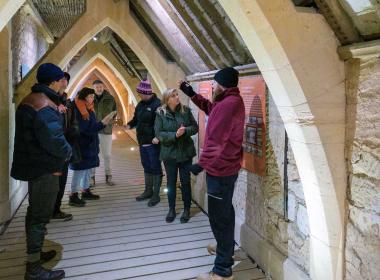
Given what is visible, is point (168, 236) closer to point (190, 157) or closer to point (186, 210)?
point (186, 210)

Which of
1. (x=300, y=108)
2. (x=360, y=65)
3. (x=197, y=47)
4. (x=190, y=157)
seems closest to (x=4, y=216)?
(x=190, y=157)

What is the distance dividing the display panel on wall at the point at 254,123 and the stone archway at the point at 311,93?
85cm

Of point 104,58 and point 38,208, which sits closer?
point 38,208

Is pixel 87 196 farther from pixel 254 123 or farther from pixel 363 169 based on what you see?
pixel 363 169

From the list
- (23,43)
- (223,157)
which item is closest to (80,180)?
(223,157)

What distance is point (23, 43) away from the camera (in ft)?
18.8

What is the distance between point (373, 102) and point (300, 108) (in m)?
0.34

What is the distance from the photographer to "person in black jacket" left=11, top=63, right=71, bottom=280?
248 centimetres

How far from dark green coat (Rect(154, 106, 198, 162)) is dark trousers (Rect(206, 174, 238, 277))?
1.17m

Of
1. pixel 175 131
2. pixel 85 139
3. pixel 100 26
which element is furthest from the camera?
pixel 100 26

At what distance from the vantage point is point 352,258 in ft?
6.07

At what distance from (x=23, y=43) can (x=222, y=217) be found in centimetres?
494

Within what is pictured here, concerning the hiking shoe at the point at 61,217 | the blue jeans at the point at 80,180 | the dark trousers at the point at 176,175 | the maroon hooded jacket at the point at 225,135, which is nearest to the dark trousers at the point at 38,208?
the maroon hooded jacket at the point at 225,135

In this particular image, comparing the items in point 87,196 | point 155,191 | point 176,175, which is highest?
point 176,175
